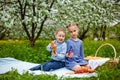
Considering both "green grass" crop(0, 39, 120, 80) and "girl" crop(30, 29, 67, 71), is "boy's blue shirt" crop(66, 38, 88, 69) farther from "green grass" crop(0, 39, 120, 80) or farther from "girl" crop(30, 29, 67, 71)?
"green grass" crop(0, 39, 120, 80)

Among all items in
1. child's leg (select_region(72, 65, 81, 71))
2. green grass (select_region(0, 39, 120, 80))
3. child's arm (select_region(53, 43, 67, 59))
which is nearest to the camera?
green grass (select_region(0, 39, 120, 80))

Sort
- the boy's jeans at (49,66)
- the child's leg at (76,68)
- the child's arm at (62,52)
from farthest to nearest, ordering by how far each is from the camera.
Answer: the child's arm at (62,52)
the boy's jeans at (49,66)
the child's leg at (76,68)

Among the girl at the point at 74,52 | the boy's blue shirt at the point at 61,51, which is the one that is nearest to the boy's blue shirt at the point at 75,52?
the girl at the point at 74,52

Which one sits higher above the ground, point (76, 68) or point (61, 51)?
point (61, 51)

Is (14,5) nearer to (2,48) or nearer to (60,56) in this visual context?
(2,48)

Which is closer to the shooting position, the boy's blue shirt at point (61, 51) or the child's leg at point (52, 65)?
the child's leg at point (52, 65)

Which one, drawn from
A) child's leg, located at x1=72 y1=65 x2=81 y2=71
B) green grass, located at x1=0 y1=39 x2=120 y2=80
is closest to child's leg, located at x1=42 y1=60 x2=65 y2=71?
child's leg, located at x1=72 y1=65 x2=81 y2=71

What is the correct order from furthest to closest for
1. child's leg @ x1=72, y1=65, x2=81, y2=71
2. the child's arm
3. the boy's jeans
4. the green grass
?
the child's arm → the boy's jeans → child's leg @ x1=72, y1=65, x2=81, y2=71 → the green grass

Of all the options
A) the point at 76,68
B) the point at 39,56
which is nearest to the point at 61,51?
the point at 76,68

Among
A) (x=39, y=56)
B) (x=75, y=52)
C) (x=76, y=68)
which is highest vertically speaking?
(x=75, y=52)

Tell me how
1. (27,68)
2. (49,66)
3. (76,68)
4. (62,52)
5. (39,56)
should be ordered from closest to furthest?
(76,68) < (49,66) < (62,52) < (27,68) < (39,56)

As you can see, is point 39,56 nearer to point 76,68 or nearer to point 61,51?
point 61,51

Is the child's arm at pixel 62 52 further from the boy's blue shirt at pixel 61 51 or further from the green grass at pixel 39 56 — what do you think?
the green grass at pixel 39 56

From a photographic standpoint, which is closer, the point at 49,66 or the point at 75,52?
the point at 49,66
